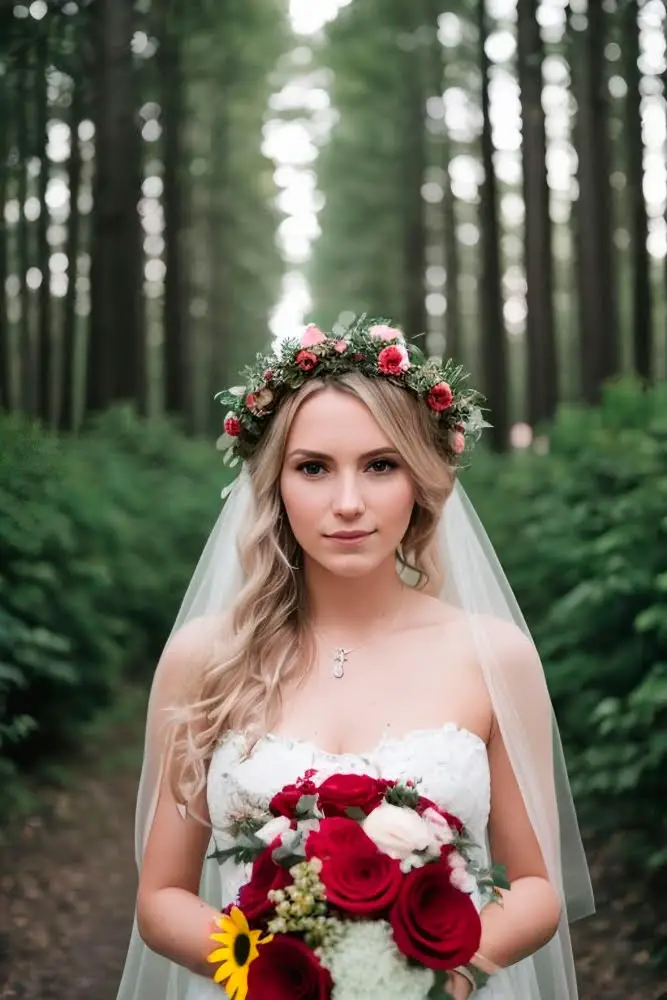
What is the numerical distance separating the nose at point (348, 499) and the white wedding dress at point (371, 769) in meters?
0.51

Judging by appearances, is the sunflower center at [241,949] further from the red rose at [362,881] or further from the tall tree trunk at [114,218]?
the tall tree trunk at [114,218]

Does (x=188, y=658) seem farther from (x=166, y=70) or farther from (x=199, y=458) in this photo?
(x=166, y=70)

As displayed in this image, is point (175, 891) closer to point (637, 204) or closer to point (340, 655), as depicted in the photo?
point (340, 655)

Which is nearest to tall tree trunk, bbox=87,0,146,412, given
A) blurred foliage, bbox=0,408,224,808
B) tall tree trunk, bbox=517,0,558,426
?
blurred foliage, bbox=0,408,224,808

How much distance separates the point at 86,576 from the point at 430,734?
4.40m

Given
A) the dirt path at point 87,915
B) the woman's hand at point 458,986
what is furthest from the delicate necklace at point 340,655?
the dirt path at point 87,915

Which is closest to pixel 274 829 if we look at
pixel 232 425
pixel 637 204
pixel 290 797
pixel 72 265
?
pixel 290 797

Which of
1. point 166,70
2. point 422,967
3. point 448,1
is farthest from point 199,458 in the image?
point 422,967

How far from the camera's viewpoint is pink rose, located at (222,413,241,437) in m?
2.72

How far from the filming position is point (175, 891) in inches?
98.3

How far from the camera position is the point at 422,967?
6.57 ft

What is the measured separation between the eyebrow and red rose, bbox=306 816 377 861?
834 millimetres

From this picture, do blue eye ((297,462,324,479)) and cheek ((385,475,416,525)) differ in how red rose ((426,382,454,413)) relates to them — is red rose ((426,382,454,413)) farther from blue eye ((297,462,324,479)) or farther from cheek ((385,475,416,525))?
blue eye ((297,462,324,479))

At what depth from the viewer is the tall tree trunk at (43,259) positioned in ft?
26.8
